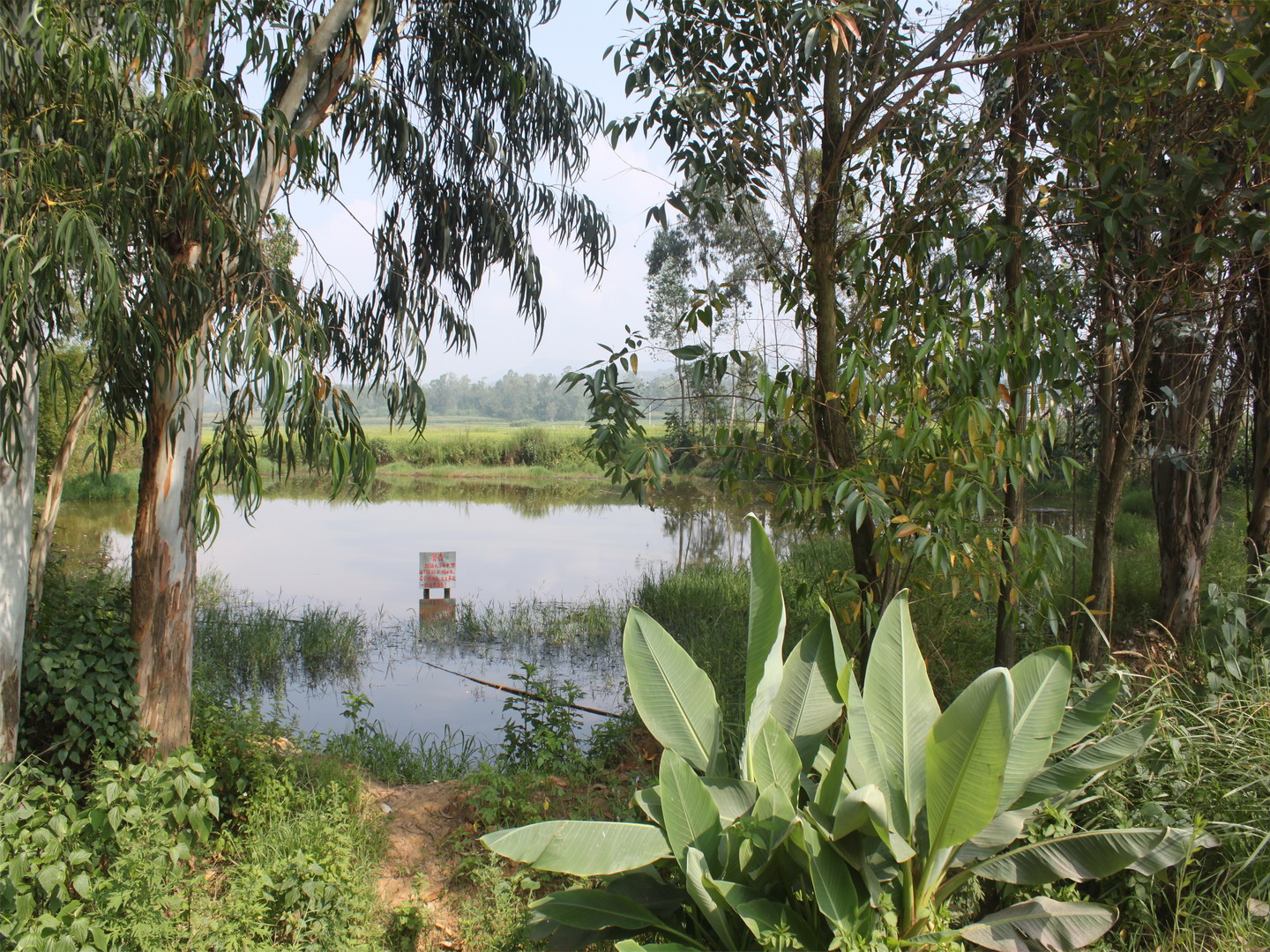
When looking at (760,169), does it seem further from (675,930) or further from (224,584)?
(224,584)

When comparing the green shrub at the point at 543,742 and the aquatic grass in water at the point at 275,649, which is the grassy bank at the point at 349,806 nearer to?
the green shrub at the point at 543,742

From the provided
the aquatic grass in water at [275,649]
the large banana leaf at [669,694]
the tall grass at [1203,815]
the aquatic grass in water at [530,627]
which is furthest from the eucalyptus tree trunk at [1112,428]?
the aquatic grass in water at [275,649]

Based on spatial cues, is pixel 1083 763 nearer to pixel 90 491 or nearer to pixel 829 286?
pixel 829 286

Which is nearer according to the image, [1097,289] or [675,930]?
[675,930]

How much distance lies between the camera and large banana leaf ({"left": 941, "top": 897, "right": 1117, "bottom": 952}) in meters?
1.86

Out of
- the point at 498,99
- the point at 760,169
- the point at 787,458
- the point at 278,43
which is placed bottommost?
the point at 787,458

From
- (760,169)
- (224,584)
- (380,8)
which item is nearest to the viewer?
(760,169)

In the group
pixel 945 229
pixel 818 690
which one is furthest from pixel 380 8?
pixel 818 690

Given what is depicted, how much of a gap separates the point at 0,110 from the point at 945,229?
9.76 ft

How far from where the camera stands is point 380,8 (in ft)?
12.3

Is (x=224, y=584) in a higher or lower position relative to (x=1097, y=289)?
lower

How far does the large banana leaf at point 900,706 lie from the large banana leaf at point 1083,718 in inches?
12.3

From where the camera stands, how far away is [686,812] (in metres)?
1.88

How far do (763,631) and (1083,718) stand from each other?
2.65 feet
